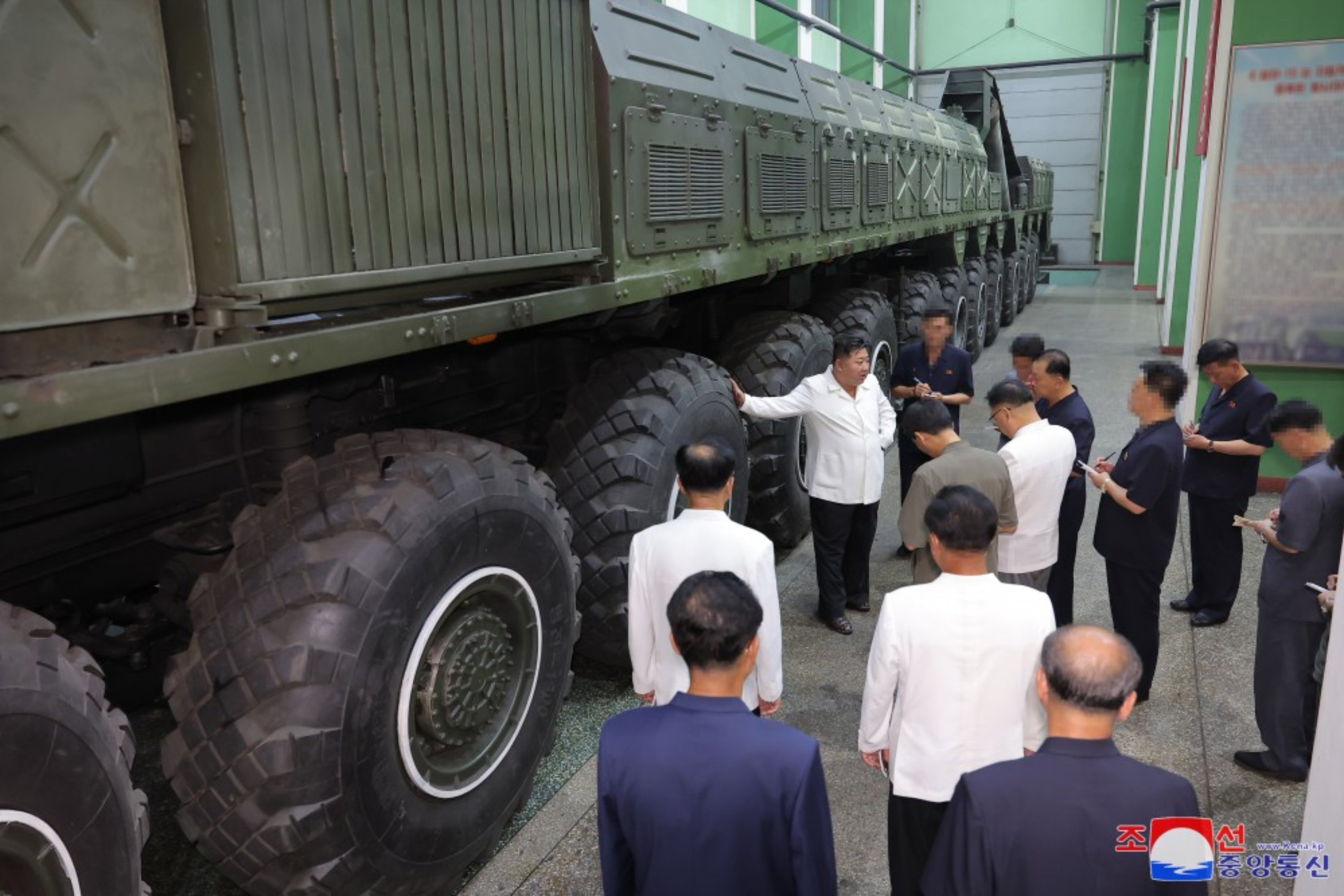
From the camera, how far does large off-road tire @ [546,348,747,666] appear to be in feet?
13.4

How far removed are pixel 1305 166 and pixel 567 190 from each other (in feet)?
17.7

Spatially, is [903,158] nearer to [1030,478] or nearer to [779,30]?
[1030,478]

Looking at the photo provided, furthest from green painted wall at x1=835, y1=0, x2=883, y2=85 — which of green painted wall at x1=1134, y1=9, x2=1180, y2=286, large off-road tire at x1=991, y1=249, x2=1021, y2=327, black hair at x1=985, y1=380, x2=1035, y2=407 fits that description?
black hair at x1=985, y1=380, x2=1035, y2=407

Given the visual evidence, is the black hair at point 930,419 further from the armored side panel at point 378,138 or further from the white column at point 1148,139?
the white column at point 1148,139

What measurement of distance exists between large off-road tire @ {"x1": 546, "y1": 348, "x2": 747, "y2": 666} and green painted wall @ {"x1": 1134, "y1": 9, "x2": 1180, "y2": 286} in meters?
17.6

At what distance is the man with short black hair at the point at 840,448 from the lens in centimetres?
504

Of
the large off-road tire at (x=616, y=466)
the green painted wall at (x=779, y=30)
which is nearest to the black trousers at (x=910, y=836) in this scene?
the large off-road tire at (x=616, y=466)

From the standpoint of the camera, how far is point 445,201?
309 centimetres

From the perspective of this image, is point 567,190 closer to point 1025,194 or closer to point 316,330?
point 316,330

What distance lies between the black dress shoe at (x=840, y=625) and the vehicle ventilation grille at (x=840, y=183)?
9.11ft

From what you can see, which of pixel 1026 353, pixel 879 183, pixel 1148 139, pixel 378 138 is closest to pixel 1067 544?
pixel 1026 353

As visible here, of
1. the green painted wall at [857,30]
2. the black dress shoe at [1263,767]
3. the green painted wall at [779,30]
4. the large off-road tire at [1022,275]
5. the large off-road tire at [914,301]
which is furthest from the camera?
the green painted wall at [857,30]

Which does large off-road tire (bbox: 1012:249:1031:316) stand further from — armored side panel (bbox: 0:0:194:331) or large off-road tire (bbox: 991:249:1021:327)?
armored side panel (bbox: 0:0:194:331)

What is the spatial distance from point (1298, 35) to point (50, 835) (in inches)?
311
